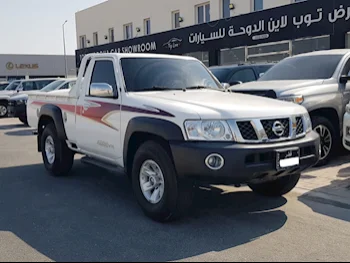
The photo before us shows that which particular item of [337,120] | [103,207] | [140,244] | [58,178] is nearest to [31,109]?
[58,178]

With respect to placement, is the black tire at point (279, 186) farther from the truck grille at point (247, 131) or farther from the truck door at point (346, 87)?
the truck door at point (346, 87)

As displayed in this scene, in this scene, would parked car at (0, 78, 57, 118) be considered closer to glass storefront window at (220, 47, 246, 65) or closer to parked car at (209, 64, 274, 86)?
glass storefront window at (220, 47, 246, 65)

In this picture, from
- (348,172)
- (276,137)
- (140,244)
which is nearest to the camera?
(140,244)

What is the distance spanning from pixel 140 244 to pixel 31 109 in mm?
4910

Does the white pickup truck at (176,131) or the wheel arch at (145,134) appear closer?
the white pickup truck at (176,131)

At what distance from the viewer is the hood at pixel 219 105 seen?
4.44m

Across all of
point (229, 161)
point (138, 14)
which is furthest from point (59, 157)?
point (138, 14)

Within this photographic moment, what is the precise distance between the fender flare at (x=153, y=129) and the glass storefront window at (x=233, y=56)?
1465 cm

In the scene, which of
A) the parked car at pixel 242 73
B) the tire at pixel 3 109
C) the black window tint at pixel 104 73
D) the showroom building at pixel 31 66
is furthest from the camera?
the showroom building at pixel 31 66

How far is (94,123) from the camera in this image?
19.4ft

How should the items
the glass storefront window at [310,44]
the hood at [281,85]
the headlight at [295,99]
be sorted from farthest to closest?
the glass storefront window at [310,44], the hood at [281,85], the headlight at [295,99]

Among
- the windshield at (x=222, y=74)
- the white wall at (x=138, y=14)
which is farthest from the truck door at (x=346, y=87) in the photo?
the white wall at (x=138, y=14)

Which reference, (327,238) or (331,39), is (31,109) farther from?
(331,39)

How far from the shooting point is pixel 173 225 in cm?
474
